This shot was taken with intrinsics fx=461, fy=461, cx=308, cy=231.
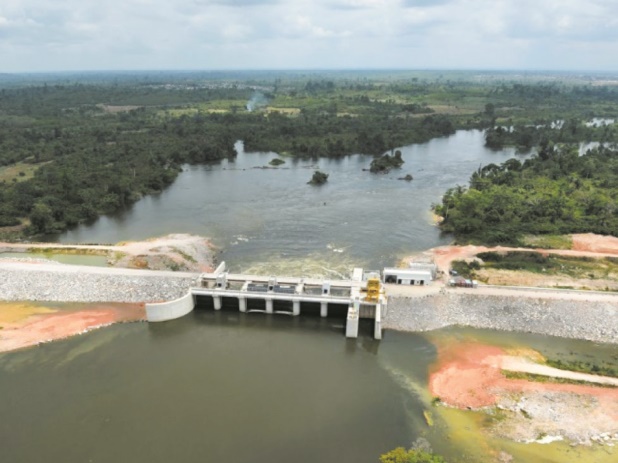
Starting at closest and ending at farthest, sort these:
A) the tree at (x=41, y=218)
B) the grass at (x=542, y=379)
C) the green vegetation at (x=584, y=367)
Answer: the grass at (x=542, y=379) < the green vegetation at (x=584, y=367) < the tree at (x=41, y=218)

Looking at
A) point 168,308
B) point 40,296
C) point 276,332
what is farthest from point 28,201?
point 276,332

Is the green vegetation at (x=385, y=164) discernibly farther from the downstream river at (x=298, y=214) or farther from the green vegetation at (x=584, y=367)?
the green vegetation at (x=584, y=367)

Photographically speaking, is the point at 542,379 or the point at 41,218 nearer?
the point at 542,379

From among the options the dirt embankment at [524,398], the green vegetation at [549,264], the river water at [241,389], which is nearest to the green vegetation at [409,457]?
the river water at [241,389]

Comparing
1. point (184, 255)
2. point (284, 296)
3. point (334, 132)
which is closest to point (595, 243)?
point (284, 296)

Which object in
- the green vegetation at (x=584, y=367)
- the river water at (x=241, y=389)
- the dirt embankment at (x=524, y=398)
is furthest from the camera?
the green vegetation at (x=584, y=367)

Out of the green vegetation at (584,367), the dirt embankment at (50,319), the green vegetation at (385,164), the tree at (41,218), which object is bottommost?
the dirt embankment at (50,319)

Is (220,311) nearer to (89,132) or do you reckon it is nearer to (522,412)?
(522,412)

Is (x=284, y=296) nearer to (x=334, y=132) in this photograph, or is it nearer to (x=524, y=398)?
(x=524, y=398)
